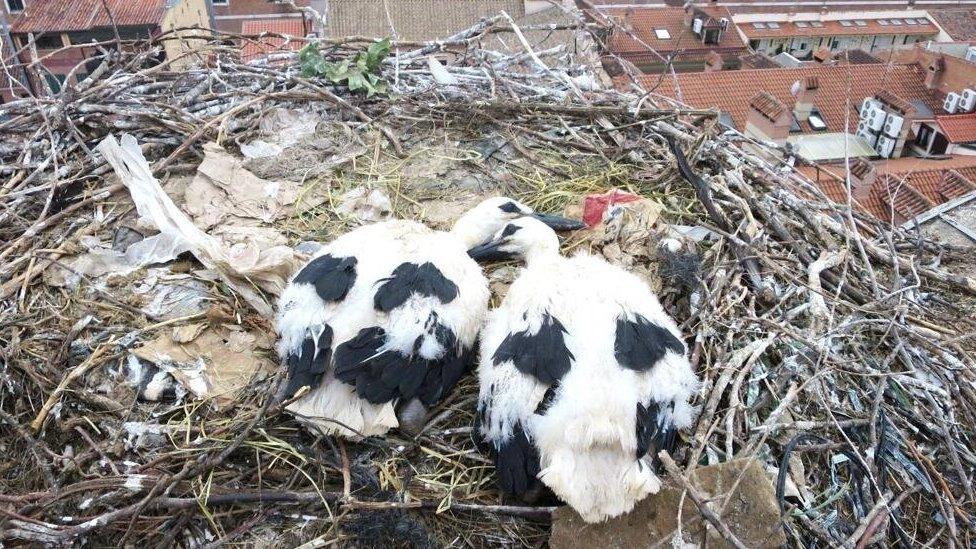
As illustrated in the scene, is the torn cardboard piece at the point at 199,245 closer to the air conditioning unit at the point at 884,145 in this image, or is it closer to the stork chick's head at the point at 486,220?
the stork chick's head at the point at 486,220

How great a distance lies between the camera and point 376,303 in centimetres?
237

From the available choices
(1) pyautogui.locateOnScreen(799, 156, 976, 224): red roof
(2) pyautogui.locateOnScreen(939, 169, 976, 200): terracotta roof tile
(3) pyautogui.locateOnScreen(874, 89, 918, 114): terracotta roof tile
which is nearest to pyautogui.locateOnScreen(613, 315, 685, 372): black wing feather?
(1) pyautogui.locateOnScreen(799, 156, 976, 224): red roof

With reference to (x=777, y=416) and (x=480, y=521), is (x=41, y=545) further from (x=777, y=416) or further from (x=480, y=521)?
(x=777, y=416)

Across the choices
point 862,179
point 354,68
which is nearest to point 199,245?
point 354,68

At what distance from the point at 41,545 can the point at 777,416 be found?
7.59ft

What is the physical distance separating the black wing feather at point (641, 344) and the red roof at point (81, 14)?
1217 centimetres

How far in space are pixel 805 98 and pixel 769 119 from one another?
1.98 meters

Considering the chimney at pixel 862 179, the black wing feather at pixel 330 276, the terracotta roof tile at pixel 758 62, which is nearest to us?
the black wing feather at pixel 330 276

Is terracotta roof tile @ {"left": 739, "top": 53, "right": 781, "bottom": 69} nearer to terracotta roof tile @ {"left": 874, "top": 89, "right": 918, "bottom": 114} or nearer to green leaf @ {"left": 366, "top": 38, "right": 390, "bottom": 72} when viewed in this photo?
terracotta roof tile @ {"left": 874, "top": 89, "right": 918, "bottom": 114}

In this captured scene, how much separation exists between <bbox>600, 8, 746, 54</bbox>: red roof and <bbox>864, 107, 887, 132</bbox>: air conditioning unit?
4619 mm

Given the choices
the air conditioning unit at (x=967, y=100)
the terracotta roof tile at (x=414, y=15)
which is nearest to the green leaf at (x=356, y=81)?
the terracotta roof tile at (x=414, y=15)

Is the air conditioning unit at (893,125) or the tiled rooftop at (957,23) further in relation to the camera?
the tiled rooftop at (957,23)

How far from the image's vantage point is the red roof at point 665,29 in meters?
16.2

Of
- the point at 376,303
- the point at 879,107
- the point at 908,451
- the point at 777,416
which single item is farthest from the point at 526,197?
the point at 879,107
